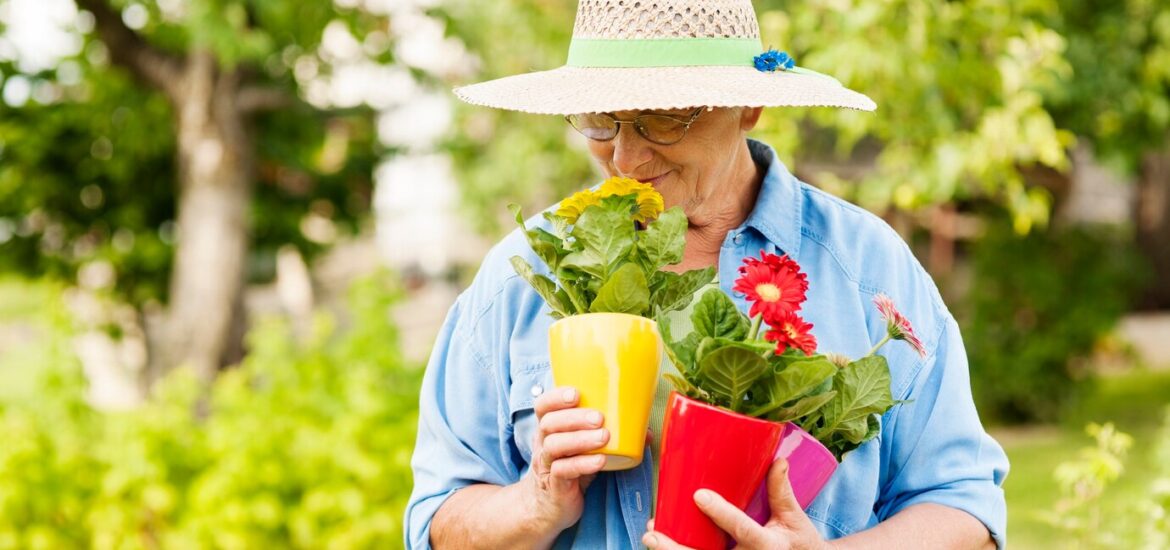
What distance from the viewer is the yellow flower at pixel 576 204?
1660 mm

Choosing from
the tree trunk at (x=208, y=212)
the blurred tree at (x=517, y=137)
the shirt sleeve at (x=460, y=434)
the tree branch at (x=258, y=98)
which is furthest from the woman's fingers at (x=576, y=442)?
the blurred tree at (x=517, y=137)

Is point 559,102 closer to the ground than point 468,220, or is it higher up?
higher up

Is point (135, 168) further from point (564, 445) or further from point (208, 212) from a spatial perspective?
point (564, 445)

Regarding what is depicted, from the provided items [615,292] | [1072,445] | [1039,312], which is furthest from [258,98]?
[1072,445]

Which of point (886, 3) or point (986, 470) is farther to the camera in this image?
point (886, 3)

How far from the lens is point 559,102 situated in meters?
1.77

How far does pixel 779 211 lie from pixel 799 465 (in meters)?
0.50

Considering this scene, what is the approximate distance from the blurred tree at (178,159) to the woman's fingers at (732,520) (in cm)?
481

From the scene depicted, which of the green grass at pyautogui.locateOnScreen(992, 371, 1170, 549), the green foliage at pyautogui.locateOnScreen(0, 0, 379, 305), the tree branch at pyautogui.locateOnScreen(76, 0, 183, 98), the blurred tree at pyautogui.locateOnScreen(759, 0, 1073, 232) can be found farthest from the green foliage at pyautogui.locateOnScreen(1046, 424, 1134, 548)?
the tree branch at pyautogui.locateOnScreen(76, 0, 183, 98)

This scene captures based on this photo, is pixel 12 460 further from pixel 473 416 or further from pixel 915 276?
pixel 915 276

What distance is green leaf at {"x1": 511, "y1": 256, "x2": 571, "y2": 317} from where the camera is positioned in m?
1.73

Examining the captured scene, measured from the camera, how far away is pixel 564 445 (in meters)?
1.60

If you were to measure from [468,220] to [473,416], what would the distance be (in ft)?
26.7

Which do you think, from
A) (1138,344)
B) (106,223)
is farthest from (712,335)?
(1138,344)
